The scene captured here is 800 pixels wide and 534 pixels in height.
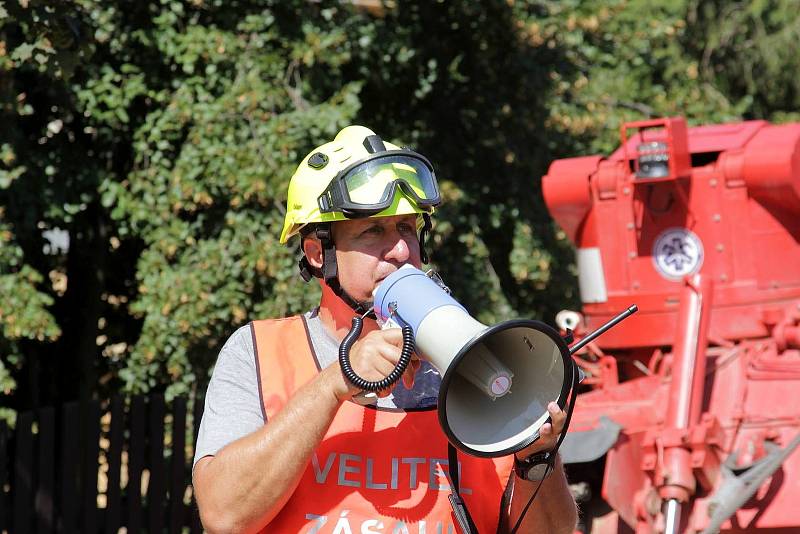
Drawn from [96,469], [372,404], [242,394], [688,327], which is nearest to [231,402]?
[242,394]

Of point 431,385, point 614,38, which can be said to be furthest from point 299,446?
point 614,38

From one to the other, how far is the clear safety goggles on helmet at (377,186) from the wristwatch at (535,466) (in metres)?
0.62

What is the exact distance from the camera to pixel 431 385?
271cm

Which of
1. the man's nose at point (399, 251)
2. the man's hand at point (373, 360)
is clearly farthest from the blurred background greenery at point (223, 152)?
the man's hand at point (373, 360)

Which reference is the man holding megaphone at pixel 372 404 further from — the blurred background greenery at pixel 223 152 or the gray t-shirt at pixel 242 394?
the blurred background greenery at pixel 223 152

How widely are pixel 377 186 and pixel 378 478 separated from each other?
0.64 m

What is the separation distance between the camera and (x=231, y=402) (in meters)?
2.61

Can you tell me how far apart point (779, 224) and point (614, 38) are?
14.2ft

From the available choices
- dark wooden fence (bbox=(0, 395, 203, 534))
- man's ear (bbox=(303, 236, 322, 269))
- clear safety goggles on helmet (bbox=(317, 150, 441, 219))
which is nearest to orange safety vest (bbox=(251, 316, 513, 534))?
man's ear (bbox=(303, 236, 322, 269))

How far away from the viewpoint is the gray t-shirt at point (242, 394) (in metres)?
2.56

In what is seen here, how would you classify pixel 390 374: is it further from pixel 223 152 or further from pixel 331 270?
pixel 223 152

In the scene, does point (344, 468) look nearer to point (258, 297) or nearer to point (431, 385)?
point (431, 385)

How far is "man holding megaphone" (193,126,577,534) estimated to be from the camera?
2.39m

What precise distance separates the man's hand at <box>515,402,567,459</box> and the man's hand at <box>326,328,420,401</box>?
0.28 meters
